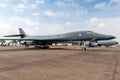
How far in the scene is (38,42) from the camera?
99.0 ft

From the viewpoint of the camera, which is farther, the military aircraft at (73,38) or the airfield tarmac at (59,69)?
the military aircraft at (73,38)

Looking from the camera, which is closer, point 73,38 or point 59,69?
point 59,69

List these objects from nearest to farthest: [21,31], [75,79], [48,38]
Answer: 1. [75,79]
2. [48,38]
3. [21,31]

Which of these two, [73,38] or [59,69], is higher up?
[73,38]

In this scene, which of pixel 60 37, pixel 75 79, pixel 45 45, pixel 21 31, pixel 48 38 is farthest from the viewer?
pixel 21 31

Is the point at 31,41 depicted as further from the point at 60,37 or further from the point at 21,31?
the point at 21,31

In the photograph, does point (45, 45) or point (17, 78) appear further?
point (45, 45)

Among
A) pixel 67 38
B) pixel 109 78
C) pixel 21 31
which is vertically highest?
pixel 21 31

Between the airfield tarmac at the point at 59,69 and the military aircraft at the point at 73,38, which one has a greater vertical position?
the military aircraft at the point at 73,38

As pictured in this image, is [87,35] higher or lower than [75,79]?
higher

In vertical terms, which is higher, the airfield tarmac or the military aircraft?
the military aircraft

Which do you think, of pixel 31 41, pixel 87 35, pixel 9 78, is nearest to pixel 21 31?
pixel 31 41

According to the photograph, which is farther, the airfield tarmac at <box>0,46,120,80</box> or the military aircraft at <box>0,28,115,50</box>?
the military aircraft at <box>0,28,115,50</box>

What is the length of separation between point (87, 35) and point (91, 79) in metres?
18.4
